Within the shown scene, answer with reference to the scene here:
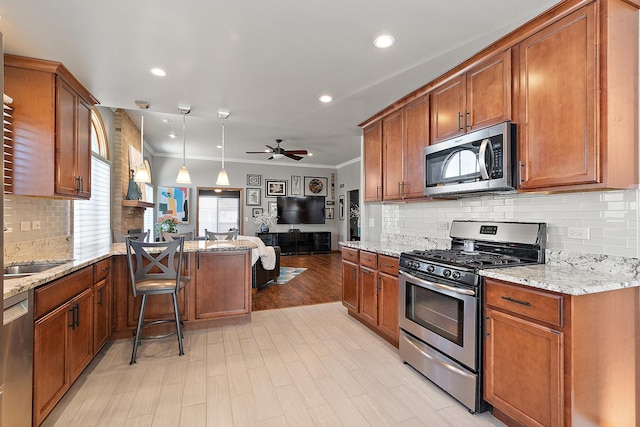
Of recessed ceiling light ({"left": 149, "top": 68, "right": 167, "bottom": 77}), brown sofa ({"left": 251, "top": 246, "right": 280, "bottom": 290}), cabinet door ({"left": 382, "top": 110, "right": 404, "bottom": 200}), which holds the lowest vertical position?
brown sofa ({"left": 251, "top": 246, "right": 280, "bottom": 290})

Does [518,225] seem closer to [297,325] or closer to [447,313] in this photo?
[447,313]

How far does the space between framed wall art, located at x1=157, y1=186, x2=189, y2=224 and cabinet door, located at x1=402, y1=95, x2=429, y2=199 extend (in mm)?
6705

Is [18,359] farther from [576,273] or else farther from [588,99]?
[588,99]

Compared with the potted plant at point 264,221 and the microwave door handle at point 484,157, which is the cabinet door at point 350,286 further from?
the potted plant at point 264,221

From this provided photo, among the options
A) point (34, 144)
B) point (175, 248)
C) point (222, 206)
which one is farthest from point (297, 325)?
point (222, 206)

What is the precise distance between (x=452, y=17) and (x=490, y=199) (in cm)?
147

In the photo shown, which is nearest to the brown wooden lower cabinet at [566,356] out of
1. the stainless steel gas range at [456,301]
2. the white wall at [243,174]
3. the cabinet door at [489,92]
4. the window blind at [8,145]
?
the stainless steel gas range at [456,301]

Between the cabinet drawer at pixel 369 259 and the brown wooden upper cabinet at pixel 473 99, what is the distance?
126 cm

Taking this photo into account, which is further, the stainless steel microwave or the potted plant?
the potted plant

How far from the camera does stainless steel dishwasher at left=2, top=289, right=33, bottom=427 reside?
146 cm

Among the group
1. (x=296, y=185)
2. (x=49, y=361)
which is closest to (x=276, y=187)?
(x=296, y=185)

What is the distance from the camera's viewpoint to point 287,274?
6.30 m

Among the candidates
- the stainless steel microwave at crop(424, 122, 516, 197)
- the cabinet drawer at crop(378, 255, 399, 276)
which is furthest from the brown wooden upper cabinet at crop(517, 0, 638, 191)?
the cabinet drawer at crop(378, 255, 399, 276)

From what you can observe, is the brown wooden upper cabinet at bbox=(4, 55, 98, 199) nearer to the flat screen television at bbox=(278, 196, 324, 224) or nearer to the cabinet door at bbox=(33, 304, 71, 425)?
the cabinet door at bbox=(33, 304, 71, 425)
